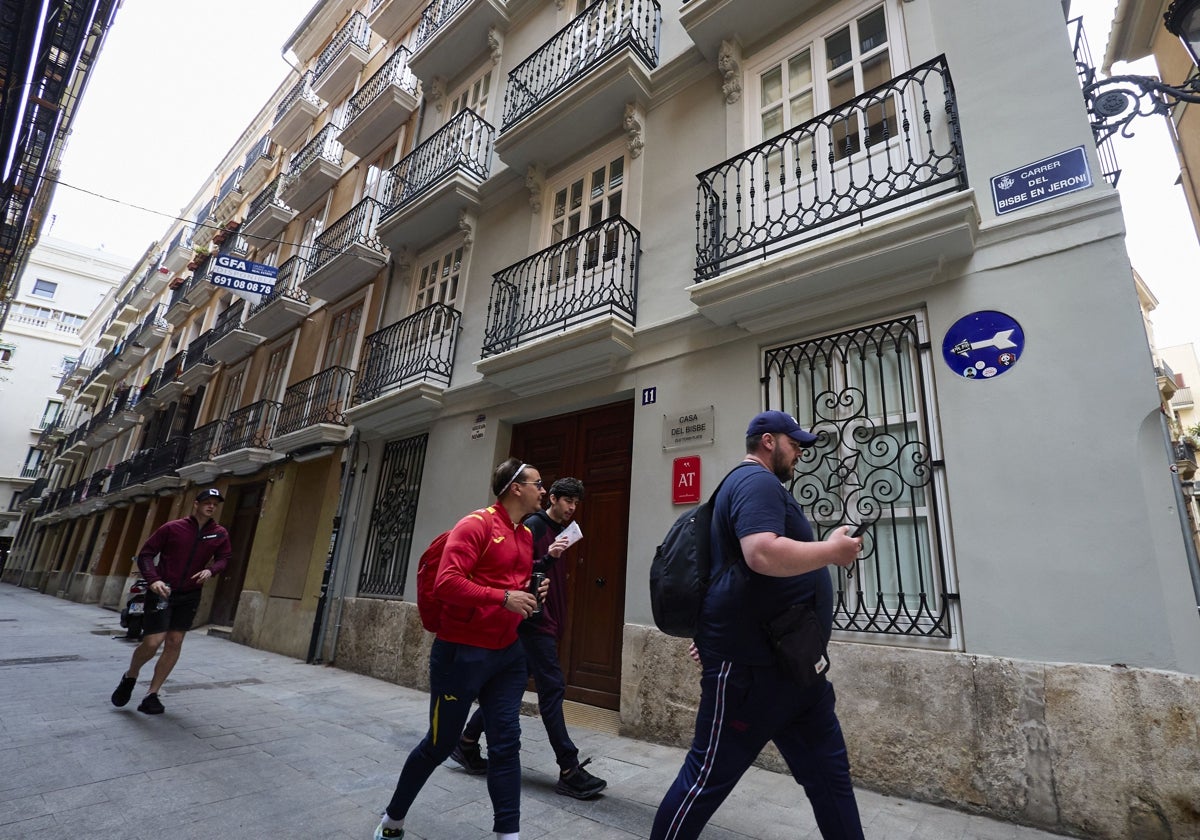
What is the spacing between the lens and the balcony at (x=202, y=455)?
13953 mm

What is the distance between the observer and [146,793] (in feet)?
9.87

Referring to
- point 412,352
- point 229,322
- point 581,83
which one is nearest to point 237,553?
point 229,322

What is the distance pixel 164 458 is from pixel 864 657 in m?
19.5

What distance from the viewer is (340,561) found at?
350 inches

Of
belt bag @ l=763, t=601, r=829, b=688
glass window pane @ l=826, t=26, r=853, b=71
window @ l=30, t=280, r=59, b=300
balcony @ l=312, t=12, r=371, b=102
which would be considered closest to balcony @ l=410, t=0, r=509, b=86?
balcony @ l=312, t=12, r=371, b=102

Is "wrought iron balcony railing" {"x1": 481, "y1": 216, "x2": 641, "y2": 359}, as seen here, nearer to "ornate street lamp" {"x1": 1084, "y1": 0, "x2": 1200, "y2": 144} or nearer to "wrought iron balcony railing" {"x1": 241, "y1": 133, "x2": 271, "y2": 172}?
"ornate street lamp" {"x1": 1084, "y1": 0, "x2": 1200, "y2": 144}

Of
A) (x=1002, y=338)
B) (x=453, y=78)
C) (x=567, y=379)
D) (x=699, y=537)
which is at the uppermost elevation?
(x=453, y=78)

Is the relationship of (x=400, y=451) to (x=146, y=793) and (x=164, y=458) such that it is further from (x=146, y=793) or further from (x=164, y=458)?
(x=164, y=458)

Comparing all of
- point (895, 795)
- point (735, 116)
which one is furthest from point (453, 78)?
point (895, 795)

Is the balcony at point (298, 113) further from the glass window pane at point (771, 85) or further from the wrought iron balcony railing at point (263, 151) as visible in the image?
the glass window pane at point (771, 85)


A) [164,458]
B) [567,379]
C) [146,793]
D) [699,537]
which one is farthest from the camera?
[164,458]

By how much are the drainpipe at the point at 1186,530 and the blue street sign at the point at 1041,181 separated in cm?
165

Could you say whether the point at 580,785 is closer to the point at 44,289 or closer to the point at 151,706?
the point at 151,706

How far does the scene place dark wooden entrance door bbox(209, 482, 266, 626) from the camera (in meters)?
12.5
